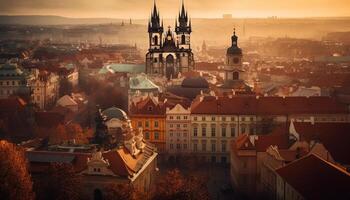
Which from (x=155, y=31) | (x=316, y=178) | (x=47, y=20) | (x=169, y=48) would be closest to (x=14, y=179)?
(x=316, y=178)

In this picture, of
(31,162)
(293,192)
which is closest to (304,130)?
(293,192)

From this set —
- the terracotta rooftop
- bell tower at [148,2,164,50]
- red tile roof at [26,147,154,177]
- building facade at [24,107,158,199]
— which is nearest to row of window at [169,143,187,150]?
building facade at [24,107,158,199]

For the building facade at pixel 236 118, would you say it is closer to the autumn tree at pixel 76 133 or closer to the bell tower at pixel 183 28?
the autumn tree at pixel 76 133

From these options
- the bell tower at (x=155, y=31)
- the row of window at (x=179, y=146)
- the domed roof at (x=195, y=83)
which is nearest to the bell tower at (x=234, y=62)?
the domed roof at (x=195, y=83)

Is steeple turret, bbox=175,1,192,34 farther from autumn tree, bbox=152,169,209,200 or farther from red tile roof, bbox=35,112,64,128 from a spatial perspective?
autumn tree, bbox=152,169,209,200

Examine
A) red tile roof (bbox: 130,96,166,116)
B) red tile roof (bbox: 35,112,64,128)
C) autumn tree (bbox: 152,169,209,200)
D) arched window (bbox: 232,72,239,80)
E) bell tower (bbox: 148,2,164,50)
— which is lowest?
autumn tree (bbox: 152,169,209,200)

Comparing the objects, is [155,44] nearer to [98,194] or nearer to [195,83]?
[195,83]
